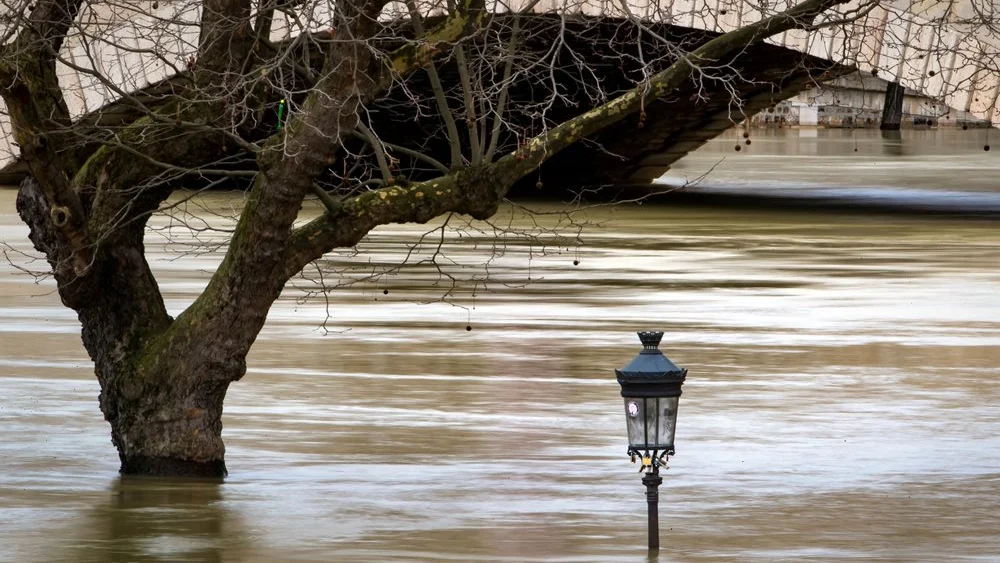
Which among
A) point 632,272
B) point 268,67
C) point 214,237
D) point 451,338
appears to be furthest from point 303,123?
point 214,237

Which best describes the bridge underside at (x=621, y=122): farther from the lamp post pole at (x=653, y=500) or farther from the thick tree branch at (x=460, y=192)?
the lamp post pole at (x=653, y=500)

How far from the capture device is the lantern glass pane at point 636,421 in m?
8.40

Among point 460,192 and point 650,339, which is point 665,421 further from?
point 460,192

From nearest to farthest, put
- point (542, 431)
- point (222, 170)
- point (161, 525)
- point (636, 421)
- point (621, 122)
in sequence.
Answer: point (636, 421)
point (161, 525)
point (222, 170)
point (542, 431)
point (621, 122)

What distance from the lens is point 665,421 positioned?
841cm

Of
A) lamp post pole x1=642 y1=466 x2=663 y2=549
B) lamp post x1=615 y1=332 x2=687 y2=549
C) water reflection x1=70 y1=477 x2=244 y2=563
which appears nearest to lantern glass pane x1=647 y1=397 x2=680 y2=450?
lamp post x1=615 y1=332 x2=687 y2=549

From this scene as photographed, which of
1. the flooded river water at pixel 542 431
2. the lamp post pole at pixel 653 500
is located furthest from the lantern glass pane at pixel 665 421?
the flooded river water at pixel 542 431

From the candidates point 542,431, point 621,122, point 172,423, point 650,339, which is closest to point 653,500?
point 650,339

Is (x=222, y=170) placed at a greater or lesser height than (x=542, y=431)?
greater

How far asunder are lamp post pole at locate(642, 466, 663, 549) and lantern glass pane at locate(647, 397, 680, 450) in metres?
0.13

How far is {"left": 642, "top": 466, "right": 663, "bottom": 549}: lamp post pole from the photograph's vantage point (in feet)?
27.8

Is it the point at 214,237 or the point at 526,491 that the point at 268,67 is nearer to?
the point at 526,491

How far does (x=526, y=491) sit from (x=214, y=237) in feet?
64.3

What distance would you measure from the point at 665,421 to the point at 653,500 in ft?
1.18
